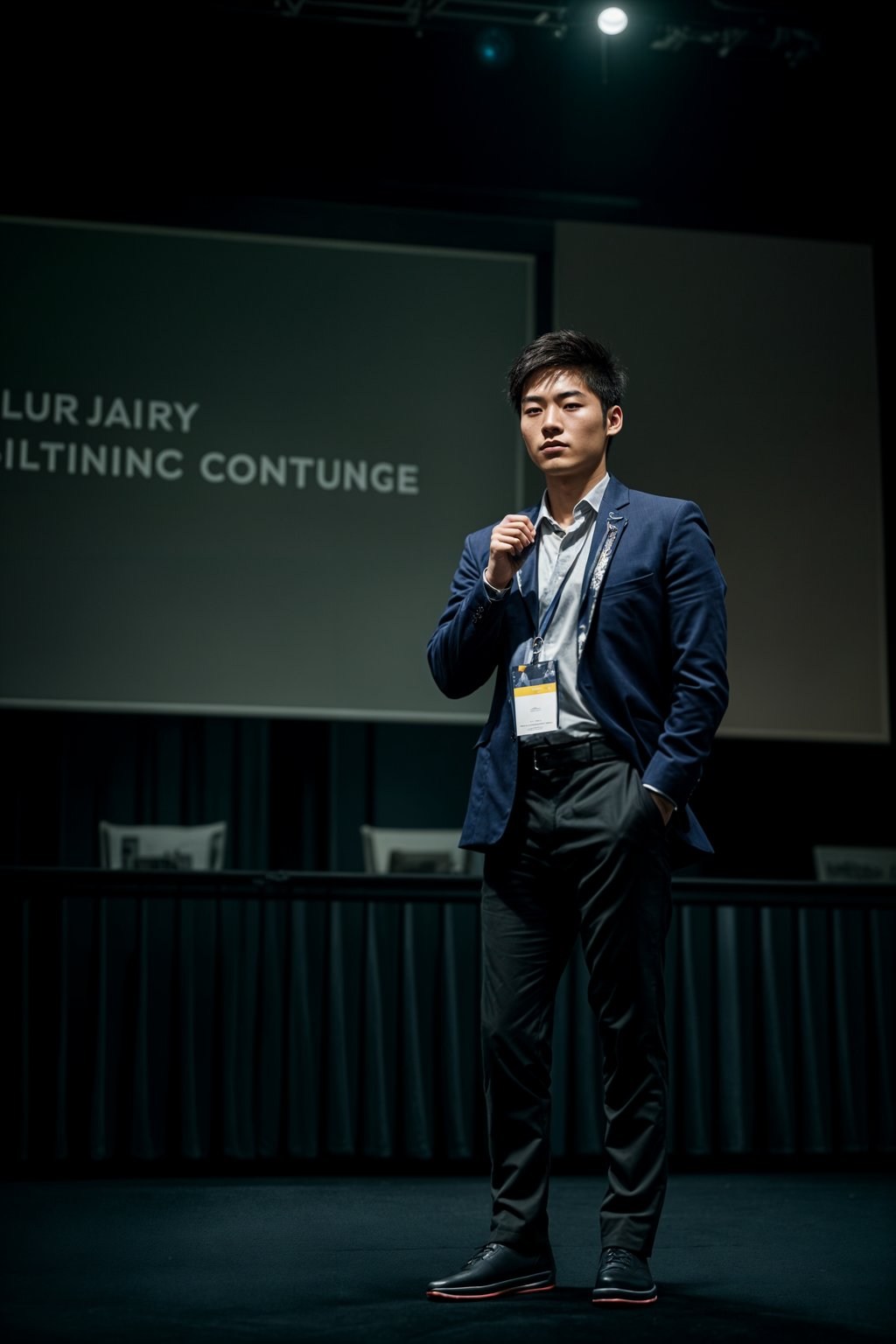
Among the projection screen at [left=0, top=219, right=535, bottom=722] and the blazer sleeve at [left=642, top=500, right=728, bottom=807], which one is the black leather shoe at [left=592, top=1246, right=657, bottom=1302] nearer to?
the blazer sleeve at [left=642, top=500, right=728, bottom=807]

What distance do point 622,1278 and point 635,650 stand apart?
827 millimetres

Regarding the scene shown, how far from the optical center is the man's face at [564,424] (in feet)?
6.41

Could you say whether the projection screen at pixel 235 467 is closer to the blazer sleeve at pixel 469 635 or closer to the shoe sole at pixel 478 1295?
the blazer sleeve at pixel 469 635

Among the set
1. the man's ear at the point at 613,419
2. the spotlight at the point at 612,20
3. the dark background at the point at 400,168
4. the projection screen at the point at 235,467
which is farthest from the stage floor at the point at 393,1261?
the spotlight at the point at 612,20

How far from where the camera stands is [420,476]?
158 inches

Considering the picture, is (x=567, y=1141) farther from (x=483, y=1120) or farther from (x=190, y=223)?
(x=190, y=223)

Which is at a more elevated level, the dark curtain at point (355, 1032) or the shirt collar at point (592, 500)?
the shirt collar at point (592, 500)

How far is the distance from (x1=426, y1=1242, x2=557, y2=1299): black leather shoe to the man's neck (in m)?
1.03

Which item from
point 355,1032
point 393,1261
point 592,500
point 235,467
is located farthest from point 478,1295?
point 235,467

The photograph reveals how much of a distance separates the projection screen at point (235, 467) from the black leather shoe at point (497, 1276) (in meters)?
2.17

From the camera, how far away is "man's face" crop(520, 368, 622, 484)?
195cm

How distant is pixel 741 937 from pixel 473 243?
7.70 feet

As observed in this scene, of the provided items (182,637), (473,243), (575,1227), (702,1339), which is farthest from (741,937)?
(473,243)

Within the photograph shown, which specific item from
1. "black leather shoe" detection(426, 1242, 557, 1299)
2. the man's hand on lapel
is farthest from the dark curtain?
the man's hand on lapel
